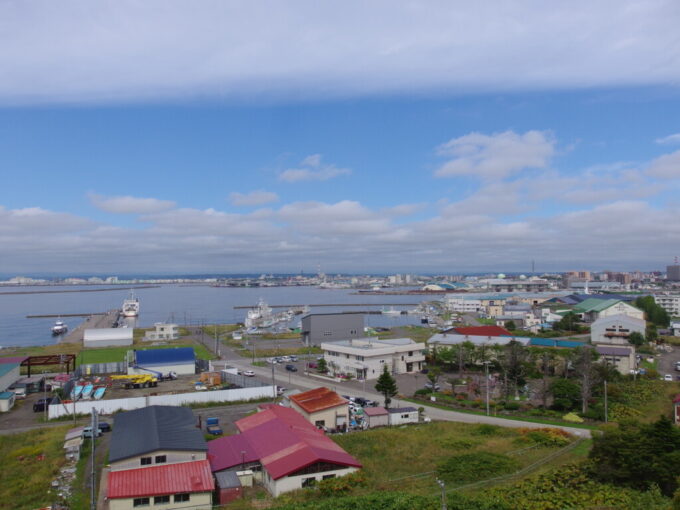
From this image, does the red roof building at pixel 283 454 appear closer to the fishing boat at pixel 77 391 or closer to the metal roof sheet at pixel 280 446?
the metal roof sheet at pixel 280 446

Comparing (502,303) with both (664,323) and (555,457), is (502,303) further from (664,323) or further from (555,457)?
(555,457)

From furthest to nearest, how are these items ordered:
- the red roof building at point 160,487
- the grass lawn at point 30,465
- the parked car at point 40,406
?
the parked car at point 40,406 → the grass lawn at point 30,465 → the red roof building at point 160,487

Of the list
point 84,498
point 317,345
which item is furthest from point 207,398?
point 317,345

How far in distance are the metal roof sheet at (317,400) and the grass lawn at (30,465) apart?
19.0ft

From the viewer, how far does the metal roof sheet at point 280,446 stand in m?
8.95

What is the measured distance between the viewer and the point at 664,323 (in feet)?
113

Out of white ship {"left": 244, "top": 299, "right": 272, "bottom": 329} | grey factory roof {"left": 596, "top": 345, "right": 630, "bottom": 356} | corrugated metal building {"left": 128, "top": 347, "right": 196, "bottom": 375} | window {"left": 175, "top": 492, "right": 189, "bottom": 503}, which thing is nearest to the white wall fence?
corrugated metal building {"left": 128, "top": 347, "right": 196, "bottom": 375}

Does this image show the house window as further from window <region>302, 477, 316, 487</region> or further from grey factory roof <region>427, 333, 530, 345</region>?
grey factory roof <region>427, 333, 530, 345</region>

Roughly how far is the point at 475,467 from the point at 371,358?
413 inches

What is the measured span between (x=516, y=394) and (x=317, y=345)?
13.8 metres

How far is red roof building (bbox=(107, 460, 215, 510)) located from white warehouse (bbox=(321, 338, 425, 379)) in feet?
38.4

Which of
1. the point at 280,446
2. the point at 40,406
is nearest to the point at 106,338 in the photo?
the point at 40,406

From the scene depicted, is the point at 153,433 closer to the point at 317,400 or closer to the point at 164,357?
the point at 317,400

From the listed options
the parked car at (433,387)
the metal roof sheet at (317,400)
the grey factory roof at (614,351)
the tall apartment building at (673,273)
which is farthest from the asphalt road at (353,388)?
the tall apartment building at (673,273)
